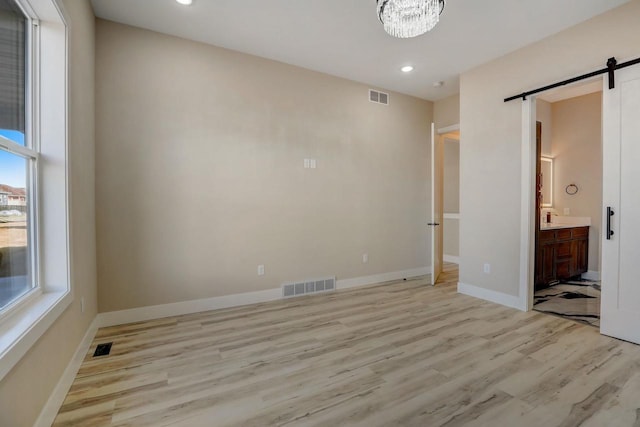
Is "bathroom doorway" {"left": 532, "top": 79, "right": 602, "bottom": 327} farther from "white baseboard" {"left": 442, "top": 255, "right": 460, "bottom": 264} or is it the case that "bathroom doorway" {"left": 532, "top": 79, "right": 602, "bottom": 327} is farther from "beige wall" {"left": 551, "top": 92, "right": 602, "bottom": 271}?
"white baseboard" {"left": 442, "top": 255, "right": 460, "bottom": 264}

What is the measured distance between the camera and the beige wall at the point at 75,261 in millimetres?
1386

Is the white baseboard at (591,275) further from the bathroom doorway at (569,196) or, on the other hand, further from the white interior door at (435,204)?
the white interior door at (435,204)

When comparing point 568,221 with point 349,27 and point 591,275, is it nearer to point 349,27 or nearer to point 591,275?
point 591,275

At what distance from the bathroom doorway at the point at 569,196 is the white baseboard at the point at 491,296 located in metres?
0.46

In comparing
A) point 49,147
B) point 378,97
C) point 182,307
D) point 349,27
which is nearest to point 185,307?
point 182,307

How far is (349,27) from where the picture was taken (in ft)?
10.1

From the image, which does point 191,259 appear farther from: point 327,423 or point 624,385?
point 624,385

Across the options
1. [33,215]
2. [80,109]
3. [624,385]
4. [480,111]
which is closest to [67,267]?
[33,215]

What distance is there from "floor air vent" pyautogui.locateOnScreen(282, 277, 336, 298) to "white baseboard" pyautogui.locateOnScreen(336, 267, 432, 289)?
0.48 ft

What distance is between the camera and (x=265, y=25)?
9.97 feet

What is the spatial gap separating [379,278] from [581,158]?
156 inches

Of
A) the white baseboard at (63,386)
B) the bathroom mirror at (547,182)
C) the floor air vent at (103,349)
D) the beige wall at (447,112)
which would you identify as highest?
the beige wall at (447,112)

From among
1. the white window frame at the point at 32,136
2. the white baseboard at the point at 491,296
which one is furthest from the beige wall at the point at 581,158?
the white window frame at the point at 32,136

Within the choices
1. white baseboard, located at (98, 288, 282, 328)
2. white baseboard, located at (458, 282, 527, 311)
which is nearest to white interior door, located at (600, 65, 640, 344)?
white baseboard, located at (458, 282, 527, 311)
